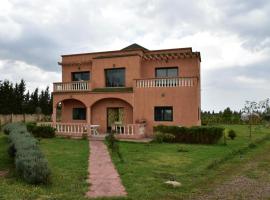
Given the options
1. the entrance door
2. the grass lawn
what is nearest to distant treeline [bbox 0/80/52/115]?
the entrance door

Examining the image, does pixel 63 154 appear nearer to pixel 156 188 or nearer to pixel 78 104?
pixel 156 188

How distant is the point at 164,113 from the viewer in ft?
72.8

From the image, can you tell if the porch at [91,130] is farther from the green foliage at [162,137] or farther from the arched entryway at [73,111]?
the arched entryway at [73,111]

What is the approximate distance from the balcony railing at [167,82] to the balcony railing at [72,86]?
14.3ft

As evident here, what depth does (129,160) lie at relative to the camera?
12.5 meters

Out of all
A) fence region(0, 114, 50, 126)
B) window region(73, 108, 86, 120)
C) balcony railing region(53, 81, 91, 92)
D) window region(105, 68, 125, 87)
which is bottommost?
fence region(0, 114, 50, 126)

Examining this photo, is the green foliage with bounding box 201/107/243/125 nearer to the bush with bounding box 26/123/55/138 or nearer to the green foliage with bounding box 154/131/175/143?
the green foliage with bounding box 154/131/175/143

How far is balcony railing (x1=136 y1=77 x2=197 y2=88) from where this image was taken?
69.7 ft

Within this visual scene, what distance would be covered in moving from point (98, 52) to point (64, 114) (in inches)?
230

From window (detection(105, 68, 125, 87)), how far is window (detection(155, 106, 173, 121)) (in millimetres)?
4056

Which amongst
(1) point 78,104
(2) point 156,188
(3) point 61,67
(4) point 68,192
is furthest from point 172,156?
(3) point 61,67

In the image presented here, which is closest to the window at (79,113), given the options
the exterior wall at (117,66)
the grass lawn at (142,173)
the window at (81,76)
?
the exterior wall at (117,66)

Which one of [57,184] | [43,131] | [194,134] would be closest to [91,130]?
[43,131]

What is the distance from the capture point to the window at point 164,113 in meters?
22.0
